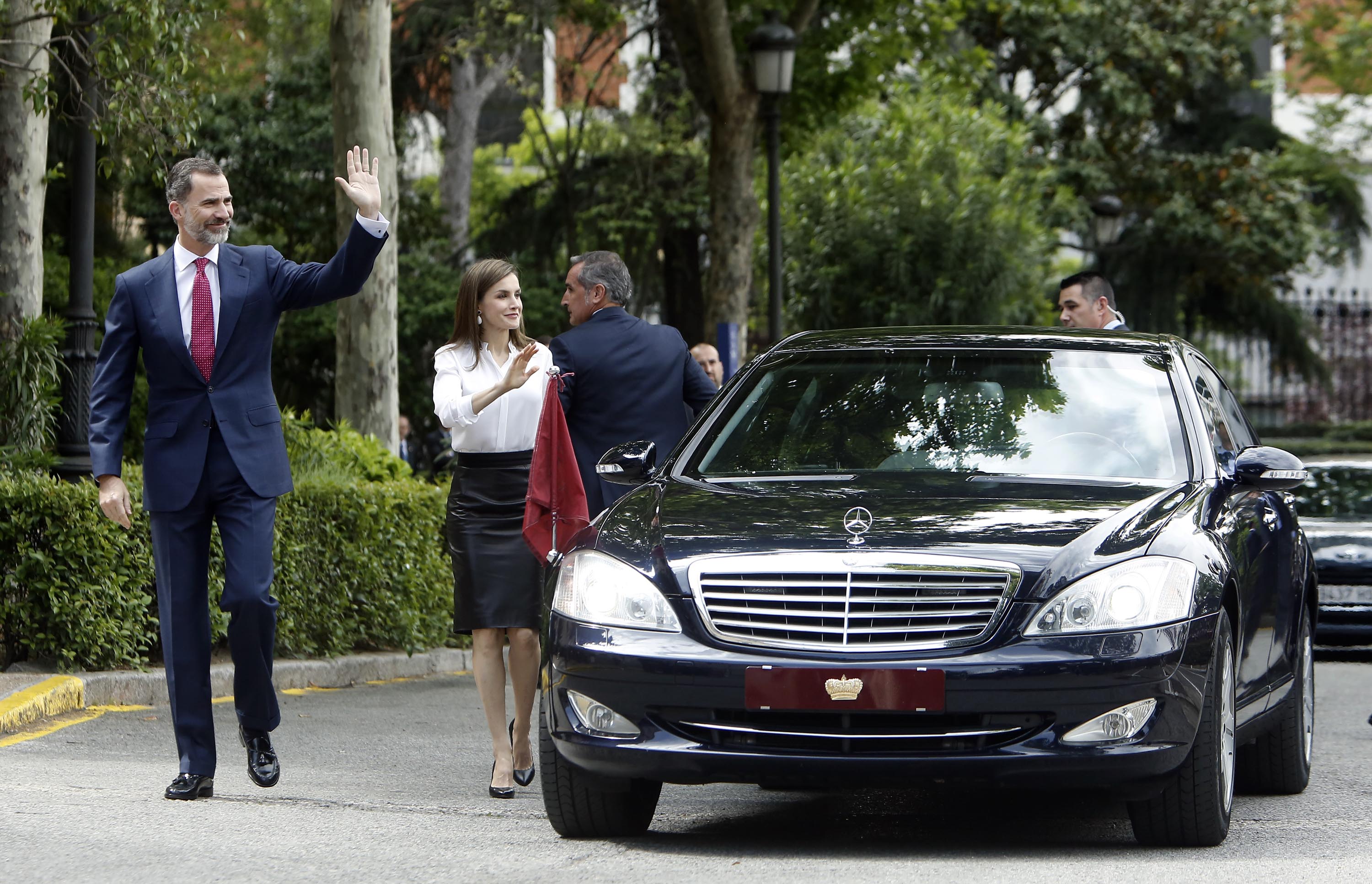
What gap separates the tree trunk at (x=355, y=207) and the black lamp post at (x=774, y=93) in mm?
4751

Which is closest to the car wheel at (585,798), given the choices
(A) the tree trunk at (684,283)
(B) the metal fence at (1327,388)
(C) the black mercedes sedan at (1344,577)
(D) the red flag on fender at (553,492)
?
(D) the red flag on fender at (553,492)

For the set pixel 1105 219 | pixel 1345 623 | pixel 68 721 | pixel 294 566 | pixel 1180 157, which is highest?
pixel 1180 157

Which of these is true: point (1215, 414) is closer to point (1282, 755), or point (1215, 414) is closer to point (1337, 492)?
point (1282, 755)

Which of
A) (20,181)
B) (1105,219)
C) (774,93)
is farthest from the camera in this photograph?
(1105,219)

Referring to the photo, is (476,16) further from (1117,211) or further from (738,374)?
(738,374)

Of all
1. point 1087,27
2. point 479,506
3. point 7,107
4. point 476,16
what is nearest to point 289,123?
point 476,16

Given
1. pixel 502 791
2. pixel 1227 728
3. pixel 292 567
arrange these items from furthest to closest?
pixel 292 567, pixel 502 791, pixel 1227 728

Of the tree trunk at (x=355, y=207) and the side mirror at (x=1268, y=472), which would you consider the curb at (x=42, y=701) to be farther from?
the side mirror at (x=1268, y=472)

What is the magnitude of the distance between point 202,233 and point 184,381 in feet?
1.55

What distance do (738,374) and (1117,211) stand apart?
77.3 feet

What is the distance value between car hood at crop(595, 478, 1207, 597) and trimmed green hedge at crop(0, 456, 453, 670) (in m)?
3.91

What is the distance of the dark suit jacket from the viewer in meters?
7.24

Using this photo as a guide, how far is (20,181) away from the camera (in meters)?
11.6

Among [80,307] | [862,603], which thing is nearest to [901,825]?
[862,603]
